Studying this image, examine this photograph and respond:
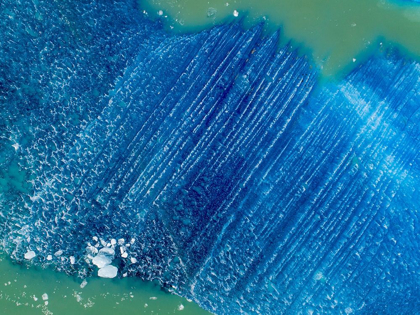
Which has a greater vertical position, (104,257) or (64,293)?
(104,257)

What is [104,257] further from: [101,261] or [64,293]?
[64,293]

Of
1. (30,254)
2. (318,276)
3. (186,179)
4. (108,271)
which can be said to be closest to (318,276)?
(318,276)

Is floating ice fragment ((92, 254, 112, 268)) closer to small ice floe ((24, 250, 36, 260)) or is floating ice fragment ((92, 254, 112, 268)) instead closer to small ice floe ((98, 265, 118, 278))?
small ice floe ((98, 265, 118, 278))

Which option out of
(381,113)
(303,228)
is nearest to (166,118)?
(303,228)

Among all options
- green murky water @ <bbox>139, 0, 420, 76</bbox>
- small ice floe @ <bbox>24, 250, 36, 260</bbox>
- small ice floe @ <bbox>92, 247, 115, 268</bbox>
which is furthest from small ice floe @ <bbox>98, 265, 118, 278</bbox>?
green murky water @ <bbox>139, 0, 420, 76</bbox>

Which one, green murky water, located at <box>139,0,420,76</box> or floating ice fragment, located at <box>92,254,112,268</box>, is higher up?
green murky water, located at <box>139,0,420,76</box>

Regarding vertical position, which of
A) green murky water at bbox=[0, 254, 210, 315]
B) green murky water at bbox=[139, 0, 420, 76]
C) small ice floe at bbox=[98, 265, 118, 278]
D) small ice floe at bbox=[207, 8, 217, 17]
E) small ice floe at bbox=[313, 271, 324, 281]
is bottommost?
green murky water at bbox=[0, 254, 210, 315]

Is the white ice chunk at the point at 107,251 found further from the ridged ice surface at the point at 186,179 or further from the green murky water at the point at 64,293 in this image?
the green murky water at the point at 64,293
